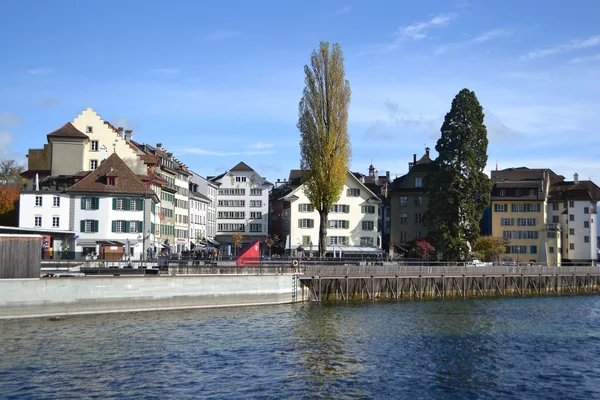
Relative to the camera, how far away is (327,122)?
74.6 meters

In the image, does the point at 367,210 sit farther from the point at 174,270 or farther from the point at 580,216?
the point at 174,270

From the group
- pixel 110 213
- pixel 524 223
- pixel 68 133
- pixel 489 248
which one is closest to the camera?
pixel 110 213

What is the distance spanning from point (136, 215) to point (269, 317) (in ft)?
90.5

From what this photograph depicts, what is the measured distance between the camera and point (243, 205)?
120 m

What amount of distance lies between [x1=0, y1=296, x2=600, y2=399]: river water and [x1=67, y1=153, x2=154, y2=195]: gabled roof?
23.8 meters

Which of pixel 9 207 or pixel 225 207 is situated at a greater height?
pixel 225 207

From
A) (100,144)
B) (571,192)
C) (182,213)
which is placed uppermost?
(100,144)

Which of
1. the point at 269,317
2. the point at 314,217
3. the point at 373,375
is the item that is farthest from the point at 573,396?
the point at 314,217

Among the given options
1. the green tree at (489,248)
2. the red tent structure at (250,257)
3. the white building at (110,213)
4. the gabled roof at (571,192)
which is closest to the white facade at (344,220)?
the green tree at (489,248)

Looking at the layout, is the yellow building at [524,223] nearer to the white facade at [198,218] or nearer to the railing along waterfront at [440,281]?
the railing along waterfront at [440,281]

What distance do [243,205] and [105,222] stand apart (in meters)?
51.5

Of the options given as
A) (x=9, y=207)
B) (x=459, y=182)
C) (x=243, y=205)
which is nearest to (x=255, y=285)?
(x=459, y=182)

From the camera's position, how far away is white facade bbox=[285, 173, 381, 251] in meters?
92.8

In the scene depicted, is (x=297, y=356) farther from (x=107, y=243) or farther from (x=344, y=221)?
(x=344, y=221)
